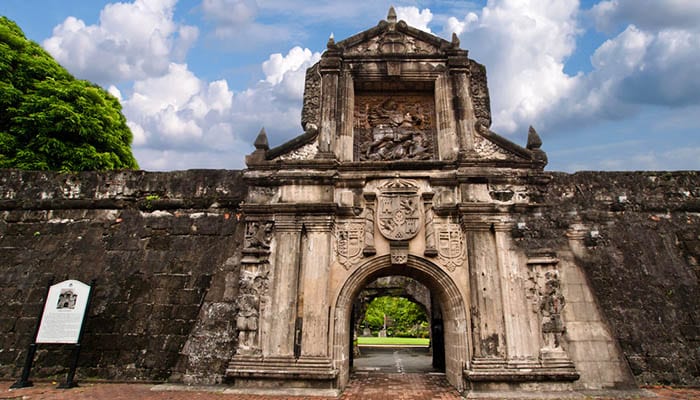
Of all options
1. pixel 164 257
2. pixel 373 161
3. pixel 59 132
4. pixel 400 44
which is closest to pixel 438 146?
pixel 373 161

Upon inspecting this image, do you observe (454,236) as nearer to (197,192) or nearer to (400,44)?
(400,44)

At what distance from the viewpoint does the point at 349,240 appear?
327 inches

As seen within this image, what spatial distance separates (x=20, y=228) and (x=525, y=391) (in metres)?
12.5

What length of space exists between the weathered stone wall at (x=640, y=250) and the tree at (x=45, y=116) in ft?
49.1

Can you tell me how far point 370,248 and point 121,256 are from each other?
239 inches

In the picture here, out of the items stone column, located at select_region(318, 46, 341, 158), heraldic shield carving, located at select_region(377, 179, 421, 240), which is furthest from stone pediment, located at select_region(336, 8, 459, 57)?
heraldic shield carving, located at select_region(377, 179, 421, 240)

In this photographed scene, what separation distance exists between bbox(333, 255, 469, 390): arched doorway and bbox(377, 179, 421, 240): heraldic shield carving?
54cm

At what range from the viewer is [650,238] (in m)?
9.27

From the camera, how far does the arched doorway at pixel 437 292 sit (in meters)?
7.74

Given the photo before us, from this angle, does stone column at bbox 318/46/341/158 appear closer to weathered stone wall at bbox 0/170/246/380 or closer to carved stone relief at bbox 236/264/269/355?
weathered stone wall at bbox 0/170/246/380

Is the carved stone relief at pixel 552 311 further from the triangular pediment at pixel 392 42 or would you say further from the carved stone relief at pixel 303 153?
the triangular pediment at pixel 392 42

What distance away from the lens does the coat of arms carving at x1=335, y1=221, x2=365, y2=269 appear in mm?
8211

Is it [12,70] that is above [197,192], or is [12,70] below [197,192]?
above

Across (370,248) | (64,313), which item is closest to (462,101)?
(370,248)
